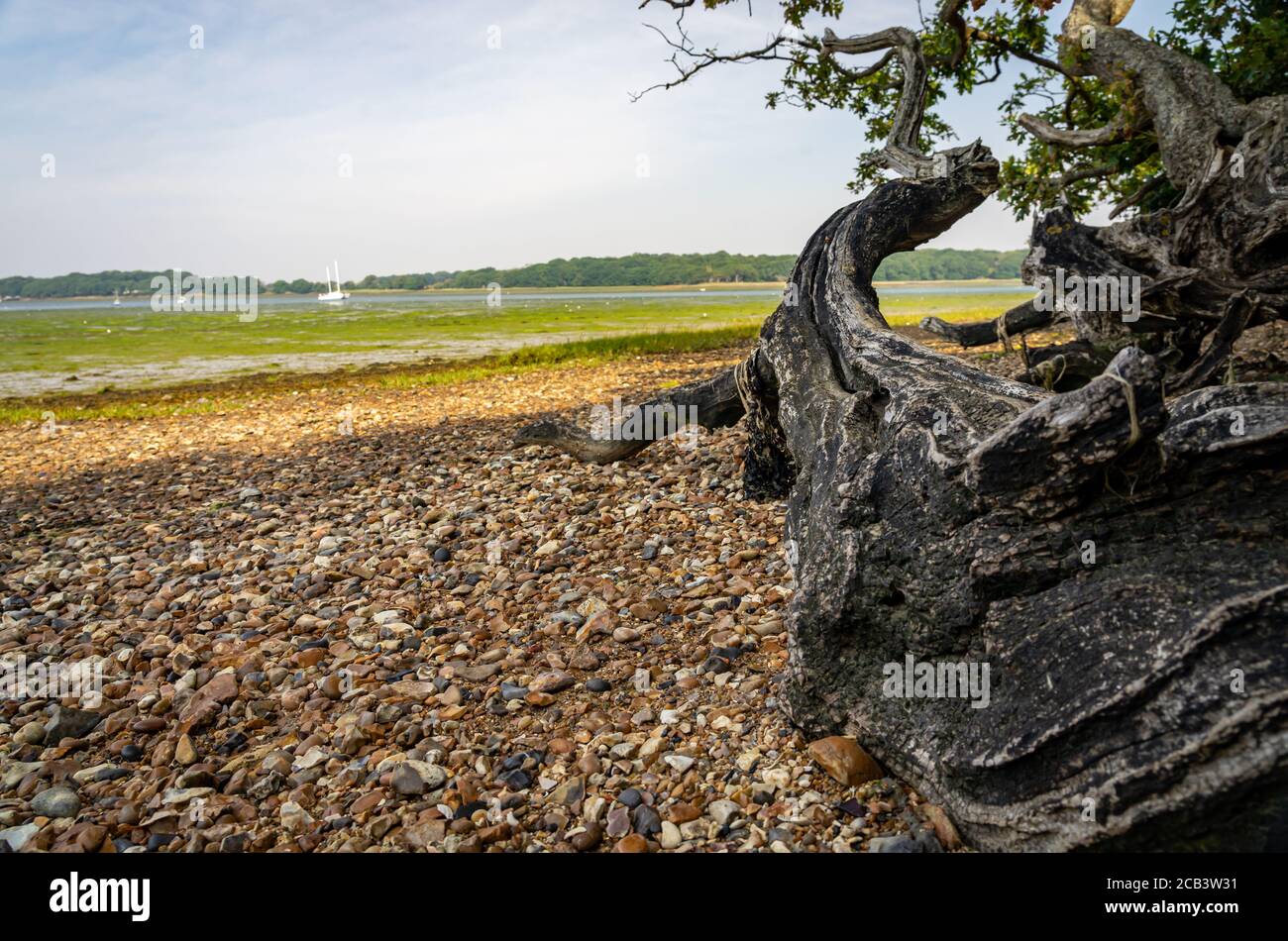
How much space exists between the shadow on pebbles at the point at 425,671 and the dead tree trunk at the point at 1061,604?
418 mm

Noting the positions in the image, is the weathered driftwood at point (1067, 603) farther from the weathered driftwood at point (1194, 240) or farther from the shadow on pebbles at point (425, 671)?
the weathered driftwood at point (1194, 240)

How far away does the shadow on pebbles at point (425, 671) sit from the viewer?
3764 millimetres

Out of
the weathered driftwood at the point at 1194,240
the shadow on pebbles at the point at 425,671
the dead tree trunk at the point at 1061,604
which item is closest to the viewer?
the dead tree trunk at the point at 1061,604

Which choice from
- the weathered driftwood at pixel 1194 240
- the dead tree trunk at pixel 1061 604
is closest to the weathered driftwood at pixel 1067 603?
the dead tree trunk at pixel 1061 604

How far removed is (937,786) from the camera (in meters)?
3.40

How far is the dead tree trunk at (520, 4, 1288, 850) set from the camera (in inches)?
106

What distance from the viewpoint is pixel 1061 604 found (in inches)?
130

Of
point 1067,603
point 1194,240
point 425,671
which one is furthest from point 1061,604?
point 1194,240

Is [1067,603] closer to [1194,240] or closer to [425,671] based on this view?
[425,671]

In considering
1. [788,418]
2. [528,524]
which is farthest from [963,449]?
[528,524]

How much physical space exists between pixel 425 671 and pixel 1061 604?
404cm

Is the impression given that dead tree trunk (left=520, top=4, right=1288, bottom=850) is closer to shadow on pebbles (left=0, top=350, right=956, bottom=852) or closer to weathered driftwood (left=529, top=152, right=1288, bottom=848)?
weathered driftwood (left=529, top=152, right=1288, bottom=848)

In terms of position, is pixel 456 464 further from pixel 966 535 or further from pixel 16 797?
pixel 966 535
